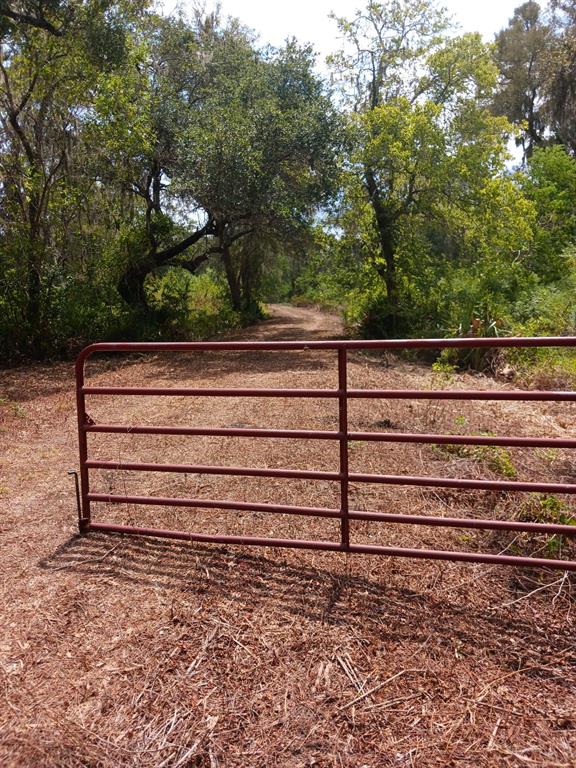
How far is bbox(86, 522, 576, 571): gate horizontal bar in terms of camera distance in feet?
10.4

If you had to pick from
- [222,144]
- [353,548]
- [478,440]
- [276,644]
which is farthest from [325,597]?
[222,144]

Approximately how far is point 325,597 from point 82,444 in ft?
6.49

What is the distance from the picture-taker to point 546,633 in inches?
114

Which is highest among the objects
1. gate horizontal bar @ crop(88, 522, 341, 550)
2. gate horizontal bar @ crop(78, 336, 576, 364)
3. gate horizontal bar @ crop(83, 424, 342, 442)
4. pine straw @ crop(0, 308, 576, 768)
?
gate horizontal bar @ crop(78, 336, 576, 364)

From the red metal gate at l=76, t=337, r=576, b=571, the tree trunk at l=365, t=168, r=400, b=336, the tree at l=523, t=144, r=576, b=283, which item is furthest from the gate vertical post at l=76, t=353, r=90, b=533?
the tree at l=523, t=144, r=576, b=283

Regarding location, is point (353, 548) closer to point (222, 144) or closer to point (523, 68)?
point (222, 144)

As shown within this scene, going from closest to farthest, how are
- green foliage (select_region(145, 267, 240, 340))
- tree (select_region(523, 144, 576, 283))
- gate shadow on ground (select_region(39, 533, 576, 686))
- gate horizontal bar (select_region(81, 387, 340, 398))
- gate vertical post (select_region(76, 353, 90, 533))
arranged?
gate shadow on ground (select_region(39, 533, 576, 686)) → gate horizontal bar (select_region(81, 387, 340, 398)) → gate vertical post (select_region(76, 353, 90, 533)) → green foliage (select_region(145, 267, 240, 340)) → tree (select_region(523, 144, 576, 283))

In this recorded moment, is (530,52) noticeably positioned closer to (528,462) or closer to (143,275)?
(143,275)

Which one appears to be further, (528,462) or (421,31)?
(421,31)

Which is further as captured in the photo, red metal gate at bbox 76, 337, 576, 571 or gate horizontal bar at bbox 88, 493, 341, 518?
gate horizontal bar at bbox 88, 493, 341, 518

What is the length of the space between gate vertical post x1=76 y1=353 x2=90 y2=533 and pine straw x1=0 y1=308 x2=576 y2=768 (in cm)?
16

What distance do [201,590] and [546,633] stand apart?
1.88 meters

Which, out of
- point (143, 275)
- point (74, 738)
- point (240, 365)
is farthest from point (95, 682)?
point (143, 275)

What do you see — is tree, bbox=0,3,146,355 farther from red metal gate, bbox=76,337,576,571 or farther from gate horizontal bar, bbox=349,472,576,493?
gate horizontal bar, bbox=349,472,576,493
